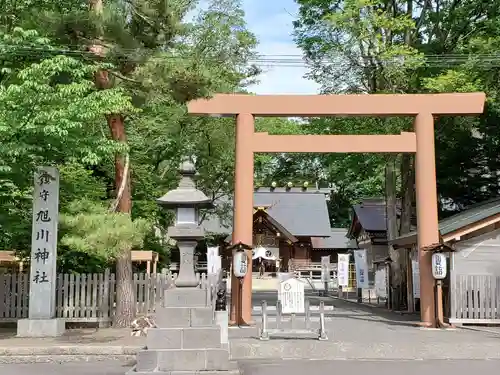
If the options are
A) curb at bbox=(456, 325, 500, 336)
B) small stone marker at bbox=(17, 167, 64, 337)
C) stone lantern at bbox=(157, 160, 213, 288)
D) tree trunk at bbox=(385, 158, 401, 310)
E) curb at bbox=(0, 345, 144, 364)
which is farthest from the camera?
tree trunk at bbox=(385, 158, 401, 310)

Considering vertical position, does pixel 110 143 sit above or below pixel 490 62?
below

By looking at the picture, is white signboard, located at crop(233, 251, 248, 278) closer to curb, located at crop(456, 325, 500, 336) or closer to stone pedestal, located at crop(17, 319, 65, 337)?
stone pedestal, located at crop(17, 319, 65, 337)

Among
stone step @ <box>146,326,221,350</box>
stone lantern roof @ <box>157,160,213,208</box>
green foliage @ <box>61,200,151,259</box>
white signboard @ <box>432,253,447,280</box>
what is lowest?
stone step @ <box>146,326,221,350</box>

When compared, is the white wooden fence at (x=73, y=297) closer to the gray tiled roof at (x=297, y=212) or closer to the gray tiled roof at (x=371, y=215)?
the gray tiled roof at (x=371, y=215)

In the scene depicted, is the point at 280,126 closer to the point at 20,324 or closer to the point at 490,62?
the point at 490,62

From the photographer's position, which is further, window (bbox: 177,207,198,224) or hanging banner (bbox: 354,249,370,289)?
hanging banner (bbox: 354,249,370,289)

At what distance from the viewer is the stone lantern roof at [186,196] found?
387 inches

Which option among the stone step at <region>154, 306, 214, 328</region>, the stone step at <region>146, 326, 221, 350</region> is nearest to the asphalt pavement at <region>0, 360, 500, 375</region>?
the stone step at <region>146, 326, 221, 350</region>

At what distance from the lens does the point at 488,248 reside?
16438 millimetres

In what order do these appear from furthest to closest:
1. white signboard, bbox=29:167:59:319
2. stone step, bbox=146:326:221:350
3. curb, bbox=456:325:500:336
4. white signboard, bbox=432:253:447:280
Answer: white signboard, bbox=432:253:447:280 < curb, bbox=456:325:500:336 < white signboard, bbox=29:167:59:319 < stone step, bbox=146:326:221:350

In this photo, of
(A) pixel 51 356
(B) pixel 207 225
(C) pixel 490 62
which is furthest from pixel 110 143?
(B) pixel 207 225

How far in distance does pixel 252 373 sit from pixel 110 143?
597cm

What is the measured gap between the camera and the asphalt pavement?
367 inches

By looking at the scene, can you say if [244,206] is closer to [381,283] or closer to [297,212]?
[381,283]
